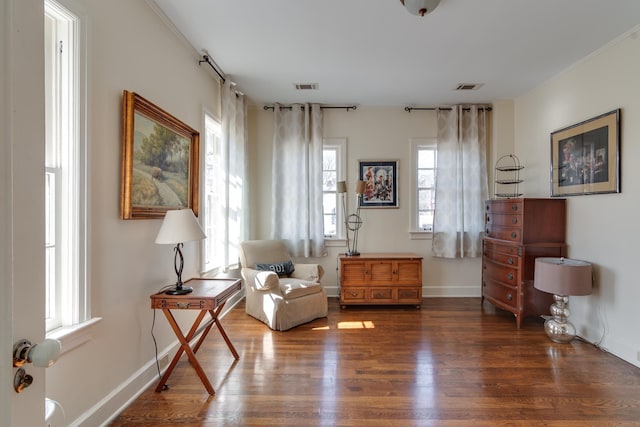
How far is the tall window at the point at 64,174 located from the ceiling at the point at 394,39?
0.97 metres

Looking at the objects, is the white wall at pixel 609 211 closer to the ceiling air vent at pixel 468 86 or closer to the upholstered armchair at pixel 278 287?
the ceiling air vent at pixel 468 86

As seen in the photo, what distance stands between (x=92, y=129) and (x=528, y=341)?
390cm

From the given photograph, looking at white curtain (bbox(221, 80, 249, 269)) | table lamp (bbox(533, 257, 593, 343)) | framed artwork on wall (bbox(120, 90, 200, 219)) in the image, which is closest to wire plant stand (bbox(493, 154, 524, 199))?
table lamp (bbox(533, 257, 593, 343))

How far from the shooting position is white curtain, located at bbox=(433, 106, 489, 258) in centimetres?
436

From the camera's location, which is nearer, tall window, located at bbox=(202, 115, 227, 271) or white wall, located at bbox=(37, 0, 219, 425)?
white wall, located at bbox=(37, 0, 219, 425)

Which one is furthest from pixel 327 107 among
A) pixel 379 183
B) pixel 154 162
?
pixel 154 162

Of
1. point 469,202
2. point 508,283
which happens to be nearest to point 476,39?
point 469,202

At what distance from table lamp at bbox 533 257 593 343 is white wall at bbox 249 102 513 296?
136 cm

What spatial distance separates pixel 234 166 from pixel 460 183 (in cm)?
302

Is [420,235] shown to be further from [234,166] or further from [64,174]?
[64,174]

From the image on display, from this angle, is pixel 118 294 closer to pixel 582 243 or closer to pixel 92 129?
pixel 92 129

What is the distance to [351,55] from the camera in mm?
3023

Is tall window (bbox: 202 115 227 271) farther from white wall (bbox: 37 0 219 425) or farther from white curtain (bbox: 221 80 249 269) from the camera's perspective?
white wall (bbox: 37 0 219 425)

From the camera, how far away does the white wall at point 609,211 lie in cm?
264
